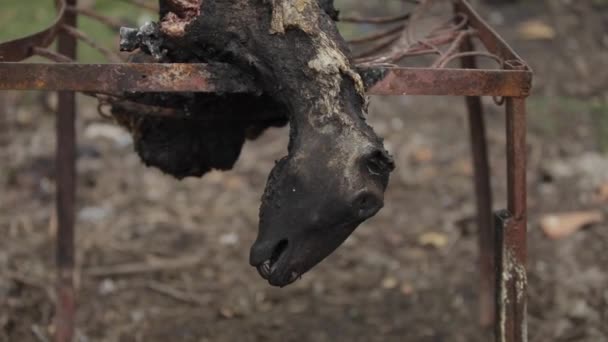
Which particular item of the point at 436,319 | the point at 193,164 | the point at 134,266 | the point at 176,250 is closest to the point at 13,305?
the point at 134,266

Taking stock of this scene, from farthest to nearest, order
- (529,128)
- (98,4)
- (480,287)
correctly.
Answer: (98,4)
(529,128)
(480,287)

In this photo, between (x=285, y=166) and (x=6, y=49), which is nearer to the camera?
(x=285, y=166)

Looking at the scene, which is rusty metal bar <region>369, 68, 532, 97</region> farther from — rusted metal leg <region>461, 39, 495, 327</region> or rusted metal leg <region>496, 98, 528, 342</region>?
rusted metal leg <region>461, 39, 495, 327</region>

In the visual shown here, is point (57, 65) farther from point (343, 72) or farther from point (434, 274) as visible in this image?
point (434, 274)

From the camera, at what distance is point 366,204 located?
143cm

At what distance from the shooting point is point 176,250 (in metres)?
3.12

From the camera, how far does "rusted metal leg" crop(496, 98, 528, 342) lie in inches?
65.6

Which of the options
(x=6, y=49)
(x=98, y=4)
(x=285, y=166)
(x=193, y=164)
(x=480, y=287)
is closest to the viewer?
(x=285, y=166)

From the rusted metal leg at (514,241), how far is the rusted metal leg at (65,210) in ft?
4.31

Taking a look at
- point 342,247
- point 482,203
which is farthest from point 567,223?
point 342,247

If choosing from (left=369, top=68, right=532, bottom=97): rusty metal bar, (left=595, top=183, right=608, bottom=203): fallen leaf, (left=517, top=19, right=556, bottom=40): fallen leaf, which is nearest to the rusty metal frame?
(left=369, top=68, right=532, bottom=97): rusty metal bar

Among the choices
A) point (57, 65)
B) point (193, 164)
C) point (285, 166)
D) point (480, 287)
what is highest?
point (57, 65)

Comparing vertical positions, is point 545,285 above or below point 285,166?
below

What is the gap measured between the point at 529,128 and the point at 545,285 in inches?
45.3
